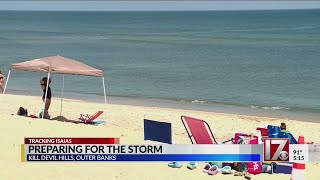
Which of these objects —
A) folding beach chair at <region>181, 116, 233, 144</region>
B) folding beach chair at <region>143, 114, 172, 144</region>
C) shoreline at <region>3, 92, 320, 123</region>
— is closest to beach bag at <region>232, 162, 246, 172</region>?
folding beach chair at <region>181, 116, 233, 144</region>

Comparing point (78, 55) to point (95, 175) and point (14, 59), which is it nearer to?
point (14, 59)

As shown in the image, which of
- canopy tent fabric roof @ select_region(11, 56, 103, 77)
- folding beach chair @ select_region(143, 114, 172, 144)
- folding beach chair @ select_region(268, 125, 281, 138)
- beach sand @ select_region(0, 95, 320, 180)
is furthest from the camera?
canopy tent fabric roof @ select_region(11, 56, 103, 77)

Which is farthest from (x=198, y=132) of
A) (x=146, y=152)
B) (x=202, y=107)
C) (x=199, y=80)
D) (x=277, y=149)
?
(x=199, y=80)

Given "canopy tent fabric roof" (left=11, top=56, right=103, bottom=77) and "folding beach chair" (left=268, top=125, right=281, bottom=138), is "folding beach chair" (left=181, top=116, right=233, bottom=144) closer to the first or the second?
"folding beach chair" (left=268, top=125, right=281, bottom=138)

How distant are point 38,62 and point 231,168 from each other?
7480 mm

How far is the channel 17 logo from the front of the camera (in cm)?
797

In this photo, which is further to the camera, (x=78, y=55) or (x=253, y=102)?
(x=78, y=55)

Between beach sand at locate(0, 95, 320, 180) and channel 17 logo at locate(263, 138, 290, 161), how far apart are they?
2.38 meters

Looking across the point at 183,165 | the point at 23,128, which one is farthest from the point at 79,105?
the point at 183,165

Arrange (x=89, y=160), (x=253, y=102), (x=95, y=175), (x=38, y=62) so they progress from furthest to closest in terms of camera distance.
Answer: (x=253, y=102), (x=38, y=62), (x=95, y=175), (x=89, y=160)

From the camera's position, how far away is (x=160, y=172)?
34.2 feet

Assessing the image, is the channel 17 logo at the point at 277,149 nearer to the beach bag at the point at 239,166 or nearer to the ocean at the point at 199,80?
the beach bag at the point at 239,166

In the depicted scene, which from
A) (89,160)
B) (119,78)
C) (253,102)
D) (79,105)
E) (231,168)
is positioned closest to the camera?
(89,160)

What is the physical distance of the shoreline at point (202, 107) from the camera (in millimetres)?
23047
